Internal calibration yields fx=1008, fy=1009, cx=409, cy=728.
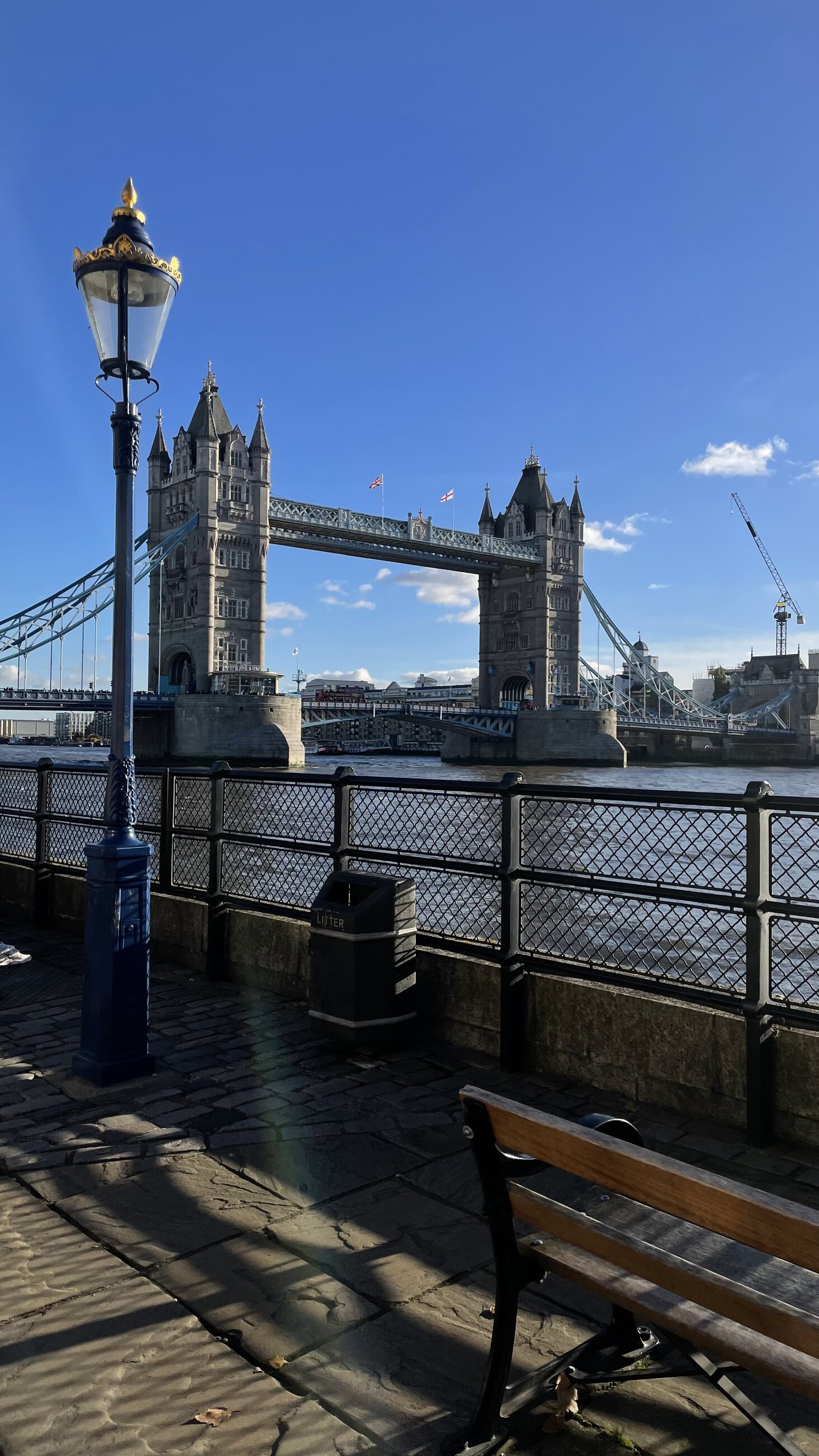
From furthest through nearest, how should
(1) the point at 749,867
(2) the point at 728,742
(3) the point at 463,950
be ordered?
(2) the point at 728,742 < (3) the point at 463,950 < (1) the point at 749,867

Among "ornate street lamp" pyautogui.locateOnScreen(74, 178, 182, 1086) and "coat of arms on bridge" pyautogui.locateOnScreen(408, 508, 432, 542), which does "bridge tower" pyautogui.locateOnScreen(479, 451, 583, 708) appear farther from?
"ornate street lamp" pyautogui.locateOnScreen(74, 178, 182, 1086)

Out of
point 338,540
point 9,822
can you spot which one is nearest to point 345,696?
point 338,540

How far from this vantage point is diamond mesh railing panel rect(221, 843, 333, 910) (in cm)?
556

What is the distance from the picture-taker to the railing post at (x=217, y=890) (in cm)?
587

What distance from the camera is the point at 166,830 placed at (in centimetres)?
635

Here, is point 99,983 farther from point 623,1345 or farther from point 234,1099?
point 623,1345

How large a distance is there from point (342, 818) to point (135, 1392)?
3225 millimetres

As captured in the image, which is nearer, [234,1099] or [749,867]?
[749,867]

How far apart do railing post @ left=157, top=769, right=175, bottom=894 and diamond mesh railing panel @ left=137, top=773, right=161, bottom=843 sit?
77 millimetres

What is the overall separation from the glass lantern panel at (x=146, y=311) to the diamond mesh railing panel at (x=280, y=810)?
224 cm

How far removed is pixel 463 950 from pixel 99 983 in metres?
1.60

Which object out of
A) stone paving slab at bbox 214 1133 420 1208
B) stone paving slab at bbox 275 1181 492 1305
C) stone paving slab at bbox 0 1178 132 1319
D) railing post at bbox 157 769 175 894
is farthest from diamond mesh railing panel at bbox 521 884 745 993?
Result: railing post at bbox 157 769 175 894

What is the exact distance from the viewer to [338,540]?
79562mm

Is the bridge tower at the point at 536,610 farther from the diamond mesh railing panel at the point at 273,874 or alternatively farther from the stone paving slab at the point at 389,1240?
the stone paving slab at the point at 389,1240
